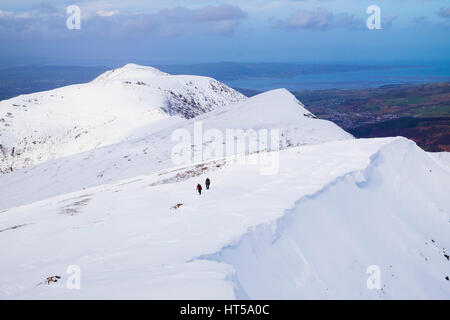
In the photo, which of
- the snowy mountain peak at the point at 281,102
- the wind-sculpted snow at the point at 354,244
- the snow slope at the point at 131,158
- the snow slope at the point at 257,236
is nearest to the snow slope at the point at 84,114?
the snow slope at the point at 131,158

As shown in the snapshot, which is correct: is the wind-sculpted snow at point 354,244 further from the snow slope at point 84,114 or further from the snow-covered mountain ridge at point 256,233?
the snow slope at point 84,114

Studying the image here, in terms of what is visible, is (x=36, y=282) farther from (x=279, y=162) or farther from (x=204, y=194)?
(x=279, y=162)

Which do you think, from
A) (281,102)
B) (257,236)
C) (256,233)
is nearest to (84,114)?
(281,102)

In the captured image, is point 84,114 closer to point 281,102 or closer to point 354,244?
point 281,102

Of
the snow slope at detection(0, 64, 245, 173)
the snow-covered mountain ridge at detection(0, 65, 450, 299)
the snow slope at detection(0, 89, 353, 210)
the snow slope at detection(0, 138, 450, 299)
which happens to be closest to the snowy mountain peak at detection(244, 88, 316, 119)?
the snow slope at detection(0, 89, 353, 210)
